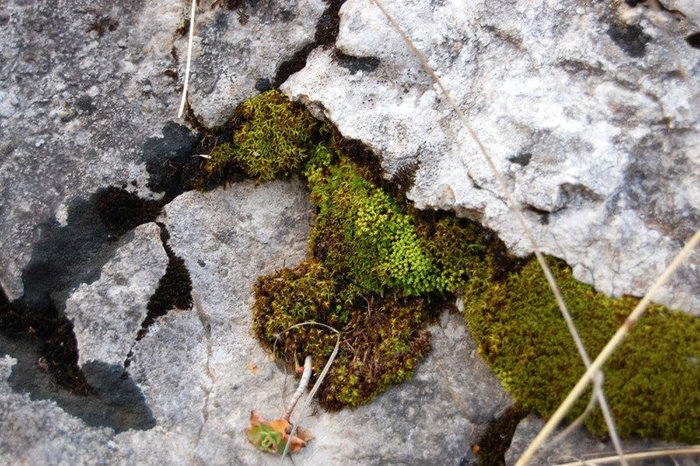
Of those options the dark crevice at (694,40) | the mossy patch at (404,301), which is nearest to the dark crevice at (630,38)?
the dark crevice at (694,40)

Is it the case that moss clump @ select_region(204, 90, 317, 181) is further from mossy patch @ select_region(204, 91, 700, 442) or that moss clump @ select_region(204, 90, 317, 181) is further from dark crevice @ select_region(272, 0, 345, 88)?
dark crevice @ select_region(272, 0, 345, 88)

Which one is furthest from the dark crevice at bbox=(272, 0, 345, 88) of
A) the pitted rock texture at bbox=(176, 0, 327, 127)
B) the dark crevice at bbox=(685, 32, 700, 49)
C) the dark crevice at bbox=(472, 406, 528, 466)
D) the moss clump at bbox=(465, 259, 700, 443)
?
the dark crevice at bbox=(472, 406, 528, 466)

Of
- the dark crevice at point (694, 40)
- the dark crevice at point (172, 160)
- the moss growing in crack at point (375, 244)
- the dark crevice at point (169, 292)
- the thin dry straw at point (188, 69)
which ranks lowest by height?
the dark crevice at point (169, 292)

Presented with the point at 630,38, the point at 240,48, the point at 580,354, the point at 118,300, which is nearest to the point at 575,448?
the point at 580,354

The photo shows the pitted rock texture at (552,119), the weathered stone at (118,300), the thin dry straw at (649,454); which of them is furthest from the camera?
the weathered stone at (118,300)

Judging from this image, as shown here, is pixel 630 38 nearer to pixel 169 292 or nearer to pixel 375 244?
pixel 375 244

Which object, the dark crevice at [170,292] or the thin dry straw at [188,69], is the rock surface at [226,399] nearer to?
the dark crevice at [170,292]

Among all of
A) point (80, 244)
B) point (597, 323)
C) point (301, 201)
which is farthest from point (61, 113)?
point (597, 323)
